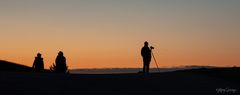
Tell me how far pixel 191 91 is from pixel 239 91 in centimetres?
381

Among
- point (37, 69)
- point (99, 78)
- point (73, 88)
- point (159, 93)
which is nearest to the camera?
point (73, 88)

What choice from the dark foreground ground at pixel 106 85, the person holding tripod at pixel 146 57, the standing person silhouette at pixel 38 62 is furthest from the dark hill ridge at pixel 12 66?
the dark foreground ground at pixel 106 85

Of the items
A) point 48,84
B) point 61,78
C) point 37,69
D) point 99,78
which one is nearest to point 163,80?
point 99,78

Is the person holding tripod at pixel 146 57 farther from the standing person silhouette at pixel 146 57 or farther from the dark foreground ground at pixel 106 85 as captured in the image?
the dark foreground ground at pixel 106 85

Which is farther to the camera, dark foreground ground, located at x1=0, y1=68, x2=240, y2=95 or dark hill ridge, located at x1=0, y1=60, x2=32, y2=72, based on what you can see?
dark hill ridge, located at x1=0, y1=60, x2=32, y2=72

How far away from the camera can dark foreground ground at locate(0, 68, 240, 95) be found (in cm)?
1800

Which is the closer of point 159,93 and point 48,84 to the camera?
point 48,84

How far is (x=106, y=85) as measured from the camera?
20.6 metres

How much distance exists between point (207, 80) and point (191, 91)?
557 centimetres

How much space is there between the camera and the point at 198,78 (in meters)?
28.5

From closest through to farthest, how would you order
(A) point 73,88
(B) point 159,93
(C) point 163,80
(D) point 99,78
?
(A) point 73,88 → (B) point 159,93 → (D) point 99,78 → (C) point 163,80

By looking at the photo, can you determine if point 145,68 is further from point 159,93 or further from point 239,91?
point 159,93

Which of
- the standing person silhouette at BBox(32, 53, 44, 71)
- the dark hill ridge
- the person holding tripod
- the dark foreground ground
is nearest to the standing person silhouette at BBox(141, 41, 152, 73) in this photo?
the person holding tripod

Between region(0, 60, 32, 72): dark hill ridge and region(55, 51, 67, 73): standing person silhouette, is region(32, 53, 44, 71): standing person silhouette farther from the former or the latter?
region(0, 60, 32, 72): dark hill ridge
